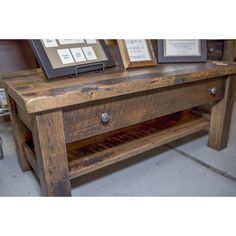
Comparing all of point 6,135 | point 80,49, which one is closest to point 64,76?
point 80,49

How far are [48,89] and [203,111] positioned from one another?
1123 mm

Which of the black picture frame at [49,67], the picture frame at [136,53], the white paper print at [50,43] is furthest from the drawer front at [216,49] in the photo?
the white paper print at [50,43]

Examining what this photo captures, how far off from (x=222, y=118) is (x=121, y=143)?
595 mm

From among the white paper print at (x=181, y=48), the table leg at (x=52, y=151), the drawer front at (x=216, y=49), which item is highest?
the white paper print at (x=181, y=48)

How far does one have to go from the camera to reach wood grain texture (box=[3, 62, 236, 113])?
2.43 ft

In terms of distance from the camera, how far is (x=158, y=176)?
120 centimetres

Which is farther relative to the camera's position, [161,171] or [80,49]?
[161,171]

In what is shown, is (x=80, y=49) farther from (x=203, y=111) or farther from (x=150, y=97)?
(x=203, y=111)

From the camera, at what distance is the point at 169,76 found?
98cm

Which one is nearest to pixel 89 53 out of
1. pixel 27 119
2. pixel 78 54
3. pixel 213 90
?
pixel 78 54

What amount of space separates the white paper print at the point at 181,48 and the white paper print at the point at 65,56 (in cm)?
56

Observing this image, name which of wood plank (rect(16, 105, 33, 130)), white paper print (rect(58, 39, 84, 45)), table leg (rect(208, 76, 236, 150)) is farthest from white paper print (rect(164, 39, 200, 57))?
wood plank (rect(16, 105, 33, 130))

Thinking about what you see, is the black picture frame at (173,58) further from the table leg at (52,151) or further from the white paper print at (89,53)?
the table leg at (52,151)

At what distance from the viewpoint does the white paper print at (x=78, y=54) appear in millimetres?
1031
